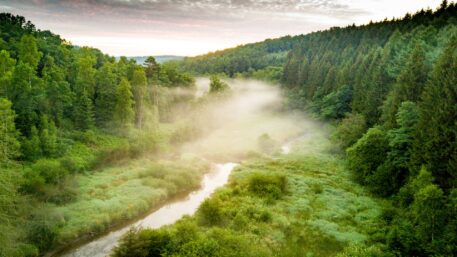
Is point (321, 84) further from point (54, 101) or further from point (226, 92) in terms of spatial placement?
point (54, 101)

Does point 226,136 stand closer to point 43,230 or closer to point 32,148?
point 32,148

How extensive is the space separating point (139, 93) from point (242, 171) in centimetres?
3265

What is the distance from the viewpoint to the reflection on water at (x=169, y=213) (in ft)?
100

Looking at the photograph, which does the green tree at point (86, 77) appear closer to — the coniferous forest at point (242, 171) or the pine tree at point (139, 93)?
the coniferous forest at point (242, 171)

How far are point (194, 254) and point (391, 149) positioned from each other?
27283 millimetres

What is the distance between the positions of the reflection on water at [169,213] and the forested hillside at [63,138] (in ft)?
5.38

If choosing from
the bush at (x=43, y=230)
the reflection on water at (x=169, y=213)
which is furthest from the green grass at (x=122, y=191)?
the reflection on water at (x=169, y=213)

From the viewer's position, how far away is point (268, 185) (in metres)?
41.6

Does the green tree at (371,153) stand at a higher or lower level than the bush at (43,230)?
higher

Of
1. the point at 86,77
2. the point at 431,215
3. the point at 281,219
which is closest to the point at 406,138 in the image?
the point at 431,215

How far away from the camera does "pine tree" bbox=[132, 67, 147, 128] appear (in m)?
72.7

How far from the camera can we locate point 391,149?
135 feet

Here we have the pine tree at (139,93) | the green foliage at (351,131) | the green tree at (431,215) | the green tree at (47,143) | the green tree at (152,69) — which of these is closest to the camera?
the green tree at (431,215)

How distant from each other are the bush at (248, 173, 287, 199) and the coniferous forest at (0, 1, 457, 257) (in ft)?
0.68
